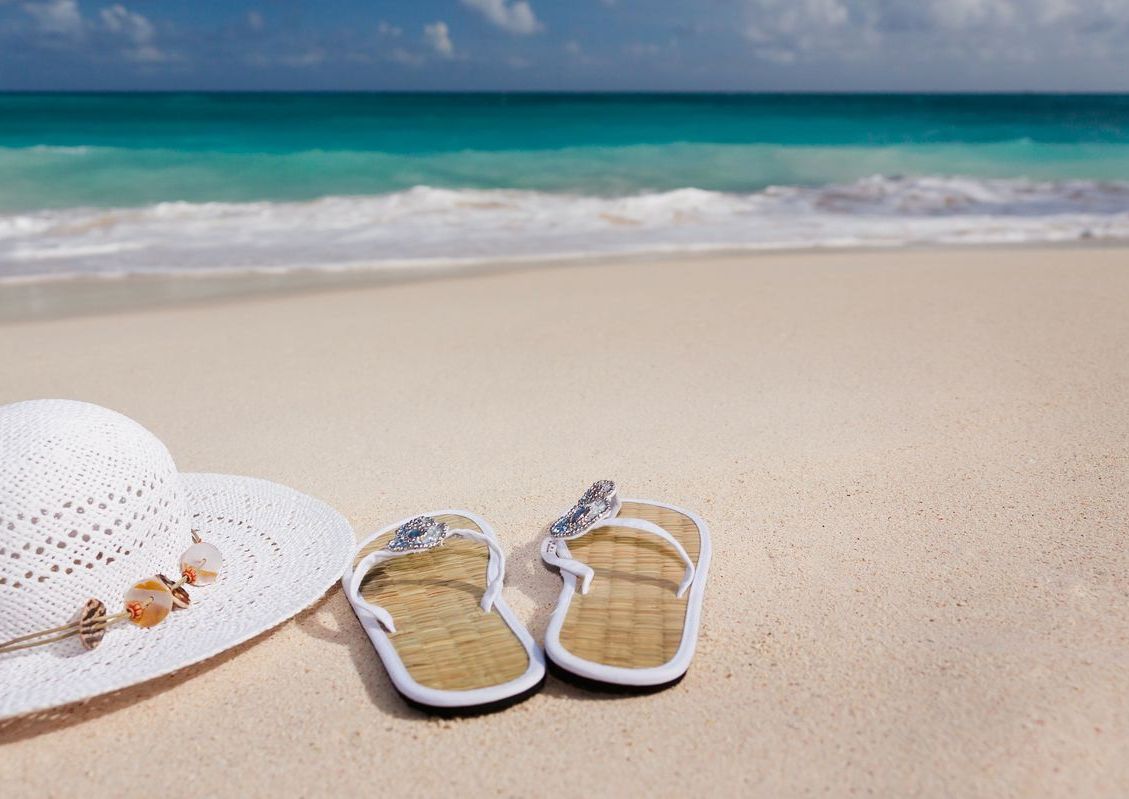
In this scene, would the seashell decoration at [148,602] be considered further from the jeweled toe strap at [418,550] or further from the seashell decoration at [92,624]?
the jeweled toe strap at [418,550]

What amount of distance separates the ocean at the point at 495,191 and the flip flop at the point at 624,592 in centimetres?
551

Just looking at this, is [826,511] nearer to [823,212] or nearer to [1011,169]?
[823,212]

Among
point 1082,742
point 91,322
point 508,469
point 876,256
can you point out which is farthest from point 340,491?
point 876,256

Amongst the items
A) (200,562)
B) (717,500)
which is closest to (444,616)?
(200,562)

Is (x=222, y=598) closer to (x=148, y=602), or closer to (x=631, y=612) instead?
(x=148, y=602)

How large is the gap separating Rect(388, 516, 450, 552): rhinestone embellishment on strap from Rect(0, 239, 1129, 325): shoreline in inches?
169

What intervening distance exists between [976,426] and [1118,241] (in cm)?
670

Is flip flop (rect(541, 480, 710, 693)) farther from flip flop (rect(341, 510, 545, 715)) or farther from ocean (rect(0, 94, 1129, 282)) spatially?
ocean (rect(0, 94, 1129, 282))

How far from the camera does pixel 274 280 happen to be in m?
6.76

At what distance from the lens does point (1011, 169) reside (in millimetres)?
17266

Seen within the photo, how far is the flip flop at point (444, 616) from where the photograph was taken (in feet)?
5.38

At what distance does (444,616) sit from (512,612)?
15 centimetres

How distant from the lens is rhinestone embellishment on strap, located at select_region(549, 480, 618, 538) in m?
2.18

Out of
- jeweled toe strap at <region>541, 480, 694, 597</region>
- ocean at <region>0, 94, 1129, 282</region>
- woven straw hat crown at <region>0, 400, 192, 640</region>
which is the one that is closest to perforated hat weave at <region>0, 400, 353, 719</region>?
woven straw hat crown at <region>0, 400, 192, 640</region>
